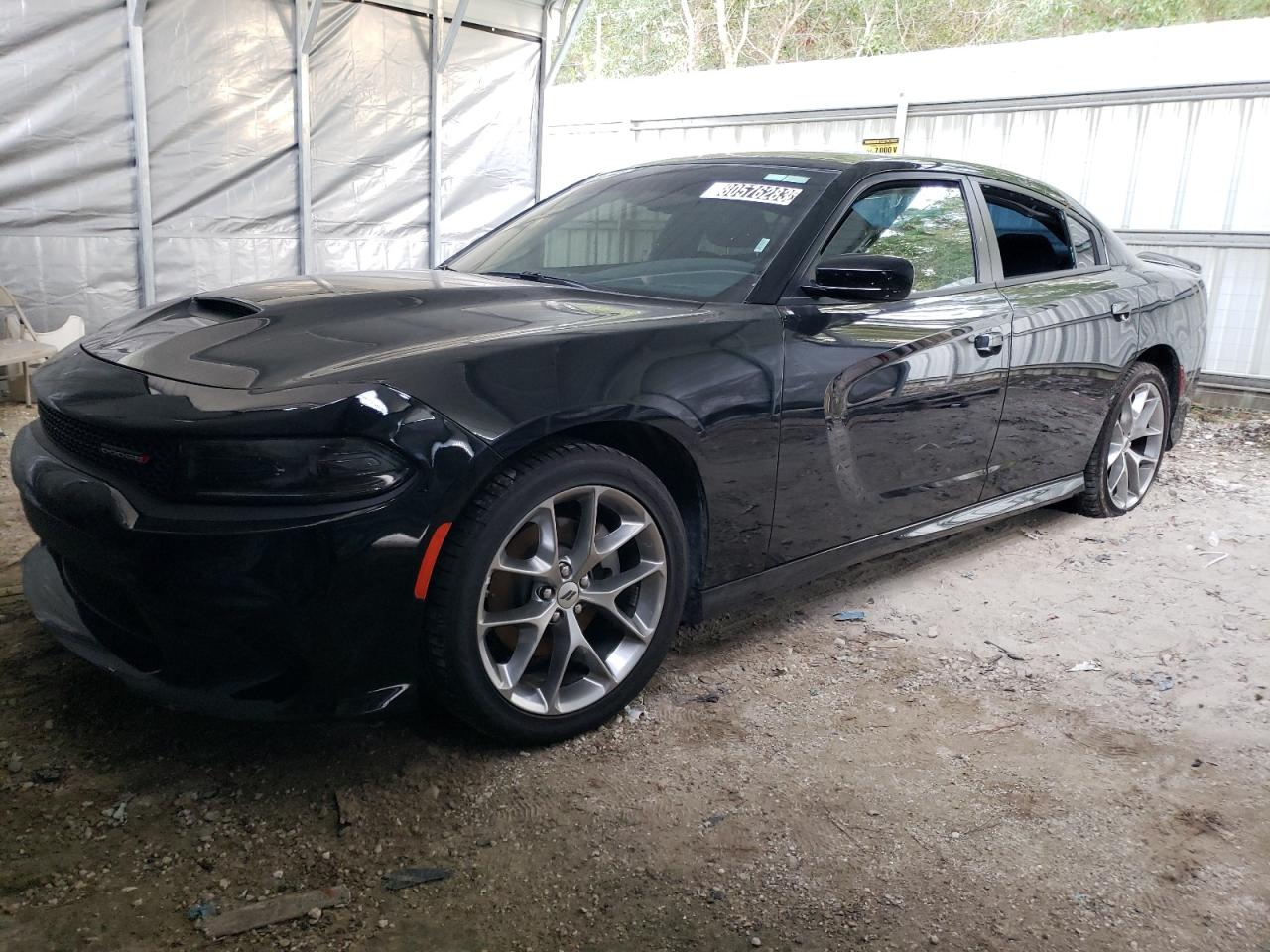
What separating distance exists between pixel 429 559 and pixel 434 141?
6.95 m

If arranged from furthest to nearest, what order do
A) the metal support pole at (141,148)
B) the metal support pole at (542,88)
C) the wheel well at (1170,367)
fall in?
the metal support pole at (542,88)
the metal support pole at (141,148)
the wheel well at (1170,367)

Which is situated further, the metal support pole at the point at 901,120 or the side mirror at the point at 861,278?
the metal support pole at the point at 901,120

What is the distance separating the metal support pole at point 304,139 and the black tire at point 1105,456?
18.9 ft

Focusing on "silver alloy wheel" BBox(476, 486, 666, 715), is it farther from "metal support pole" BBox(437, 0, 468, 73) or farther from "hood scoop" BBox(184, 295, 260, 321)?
"metal support pole" BBox(437, 0, 468, 73)

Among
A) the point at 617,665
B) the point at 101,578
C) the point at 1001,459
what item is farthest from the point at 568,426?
the point at 1001,459

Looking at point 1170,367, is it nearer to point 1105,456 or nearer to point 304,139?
point 1105,456

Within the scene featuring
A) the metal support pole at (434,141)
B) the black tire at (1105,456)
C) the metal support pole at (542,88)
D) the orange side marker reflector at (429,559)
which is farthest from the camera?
the metal support pole at (542,88)

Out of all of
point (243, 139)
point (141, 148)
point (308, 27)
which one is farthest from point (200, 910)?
point (308, 27)

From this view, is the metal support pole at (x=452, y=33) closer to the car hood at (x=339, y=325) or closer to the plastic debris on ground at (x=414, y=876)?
the car hood at (x=339, y=325)

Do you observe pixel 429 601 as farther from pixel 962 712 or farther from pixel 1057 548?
pixel 1057 548

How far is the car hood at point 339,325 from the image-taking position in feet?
7.06

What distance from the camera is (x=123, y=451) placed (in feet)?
6.82

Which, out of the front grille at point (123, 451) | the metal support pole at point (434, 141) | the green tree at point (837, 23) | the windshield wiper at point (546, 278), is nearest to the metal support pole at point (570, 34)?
the metal support pole at point (434, 141)

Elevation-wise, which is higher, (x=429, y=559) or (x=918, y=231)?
(x=918, y=231)
